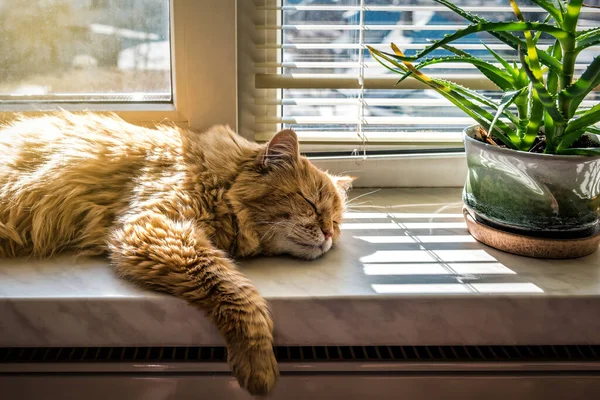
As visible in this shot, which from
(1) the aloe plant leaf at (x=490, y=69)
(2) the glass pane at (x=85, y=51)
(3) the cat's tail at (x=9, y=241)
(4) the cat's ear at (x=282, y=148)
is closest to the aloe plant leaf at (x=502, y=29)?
(1) the aloe plant leaf at (x=490, y=69)

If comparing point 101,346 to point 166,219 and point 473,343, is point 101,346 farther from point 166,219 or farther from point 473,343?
point 473,343

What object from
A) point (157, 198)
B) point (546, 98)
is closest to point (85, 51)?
point (157, 198)

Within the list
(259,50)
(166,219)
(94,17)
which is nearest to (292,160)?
(166,219)

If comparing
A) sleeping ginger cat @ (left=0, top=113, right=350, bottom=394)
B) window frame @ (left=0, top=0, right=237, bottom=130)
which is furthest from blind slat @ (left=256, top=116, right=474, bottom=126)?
sleeping ginger cat @ (left=0, top=113, right=350, bottom=394)

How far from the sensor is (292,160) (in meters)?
1.33

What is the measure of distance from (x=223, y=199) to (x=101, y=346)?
38cm

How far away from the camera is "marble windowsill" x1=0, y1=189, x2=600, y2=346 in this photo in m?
1.11

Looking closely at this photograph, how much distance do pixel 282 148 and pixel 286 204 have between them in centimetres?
12

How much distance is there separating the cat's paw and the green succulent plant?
592 millimetres

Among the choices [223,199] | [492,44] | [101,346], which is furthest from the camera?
[492,44]

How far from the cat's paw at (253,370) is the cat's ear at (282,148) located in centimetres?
43

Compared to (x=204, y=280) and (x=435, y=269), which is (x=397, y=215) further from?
(x=204, y=280)

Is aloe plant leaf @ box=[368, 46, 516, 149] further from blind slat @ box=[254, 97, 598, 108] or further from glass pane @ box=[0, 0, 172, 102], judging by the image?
glass pane @ box=[0, 0, 172, 102]

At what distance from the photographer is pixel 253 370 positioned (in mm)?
1053
